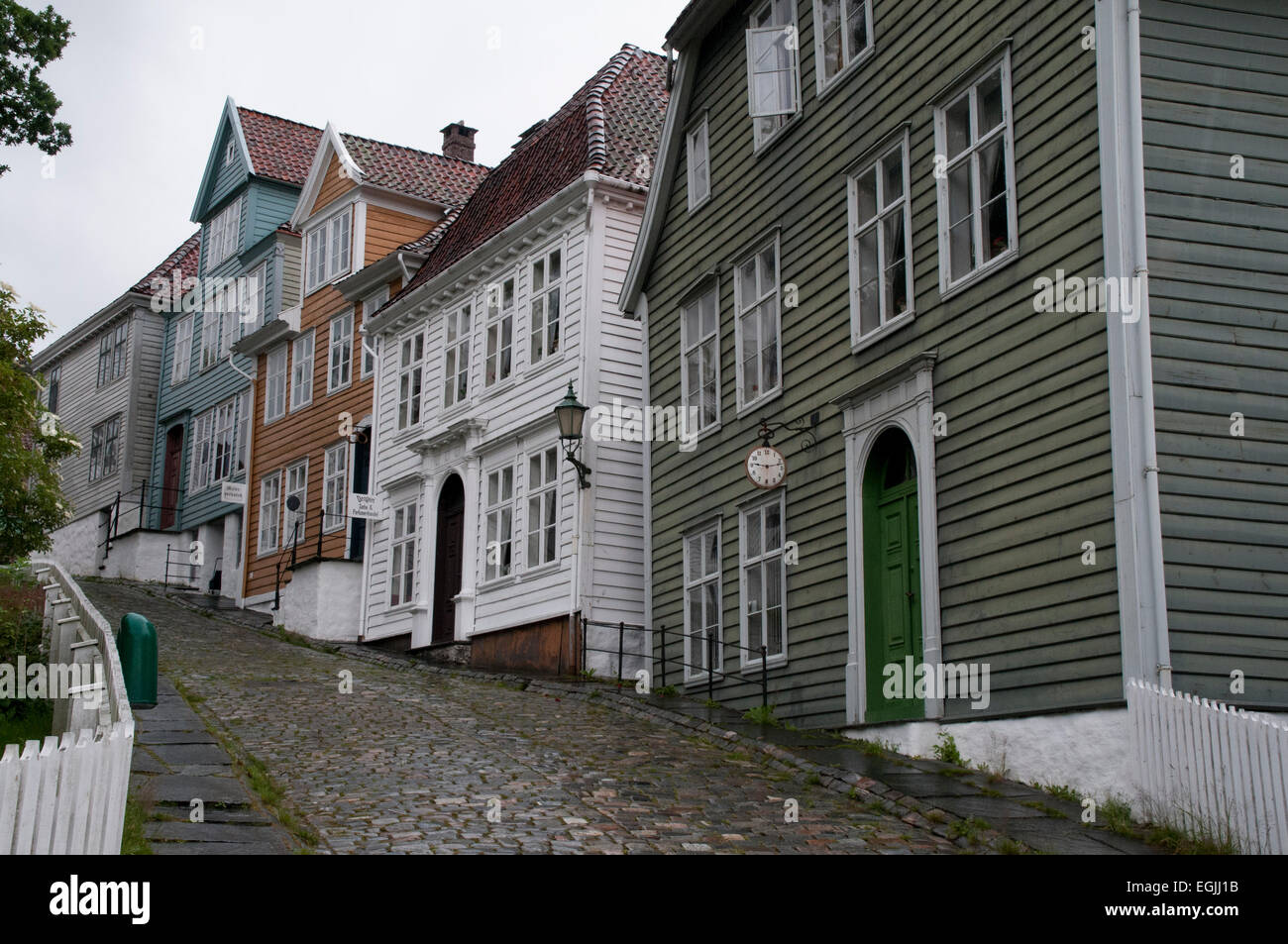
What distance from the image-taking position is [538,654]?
72.4ft

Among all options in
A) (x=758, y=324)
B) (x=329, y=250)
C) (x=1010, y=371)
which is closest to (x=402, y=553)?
(x=329, y=250)

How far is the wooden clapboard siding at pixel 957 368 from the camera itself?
1149 cm

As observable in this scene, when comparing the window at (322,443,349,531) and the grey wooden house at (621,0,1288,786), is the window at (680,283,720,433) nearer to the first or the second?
the grey wooden house at (621,0,1288,786)

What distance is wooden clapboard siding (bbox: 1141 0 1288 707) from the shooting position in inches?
422

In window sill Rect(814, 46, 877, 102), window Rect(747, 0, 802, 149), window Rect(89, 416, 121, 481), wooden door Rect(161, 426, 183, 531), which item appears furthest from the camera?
window Rect(89, 416, 121, 481)

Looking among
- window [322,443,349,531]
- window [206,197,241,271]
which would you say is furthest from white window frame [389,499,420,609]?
window [206,197,241,271]

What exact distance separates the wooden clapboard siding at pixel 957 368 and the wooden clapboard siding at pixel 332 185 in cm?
1507

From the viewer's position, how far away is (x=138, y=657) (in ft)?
43.1

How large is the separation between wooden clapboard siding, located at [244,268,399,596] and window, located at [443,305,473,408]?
3.94 metres

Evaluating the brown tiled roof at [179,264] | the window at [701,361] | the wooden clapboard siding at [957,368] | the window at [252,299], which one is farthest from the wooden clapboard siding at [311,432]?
the wooden clapboard siding at [957,368]

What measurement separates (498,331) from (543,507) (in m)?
3.99

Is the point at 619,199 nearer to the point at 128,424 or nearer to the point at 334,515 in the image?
the point at 334,515

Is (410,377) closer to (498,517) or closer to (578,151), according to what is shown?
(498,517)

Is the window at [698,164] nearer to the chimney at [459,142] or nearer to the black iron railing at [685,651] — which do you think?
the black iron railing at [685,651]
